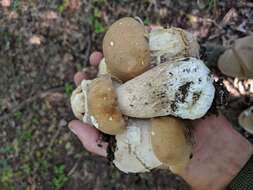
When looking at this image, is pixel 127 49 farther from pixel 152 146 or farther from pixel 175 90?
pixel 152 146

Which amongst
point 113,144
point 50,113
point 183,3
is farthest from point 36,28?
point 113,144

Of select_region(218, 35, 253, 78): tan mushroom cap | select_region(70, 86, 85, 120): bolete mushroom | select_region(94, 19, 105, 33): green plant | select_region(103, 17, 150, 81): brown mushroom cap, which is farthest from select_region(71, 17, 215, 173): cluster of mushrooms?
select_region(94, 19, 105, 33): green plant

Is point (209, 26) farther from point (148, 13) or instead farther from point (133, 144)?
point (133, 144)

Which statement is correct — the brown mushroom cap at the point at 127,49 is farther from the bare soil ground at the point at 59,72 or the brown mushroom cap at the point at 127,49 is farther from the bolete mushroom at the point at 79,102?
the bare soil ground at the point at 59,72

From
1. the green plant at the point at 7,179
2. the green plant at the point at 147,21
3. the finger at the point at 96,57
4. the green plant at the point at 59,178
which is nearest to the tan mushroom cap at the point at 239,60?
the green plant at the point at 147,21

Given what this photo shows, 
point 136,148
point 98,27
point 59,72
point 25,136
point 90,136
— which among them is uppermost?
point 98,27

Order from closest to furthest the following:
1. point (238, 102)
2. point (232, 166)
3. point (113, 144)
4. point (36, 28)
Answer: point (113, 144) → point (232, 166) → point (238, 102) → point (36, 28)

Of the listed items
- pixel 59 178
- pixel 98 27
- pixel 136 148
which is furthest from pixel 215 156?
pixel 98 27
